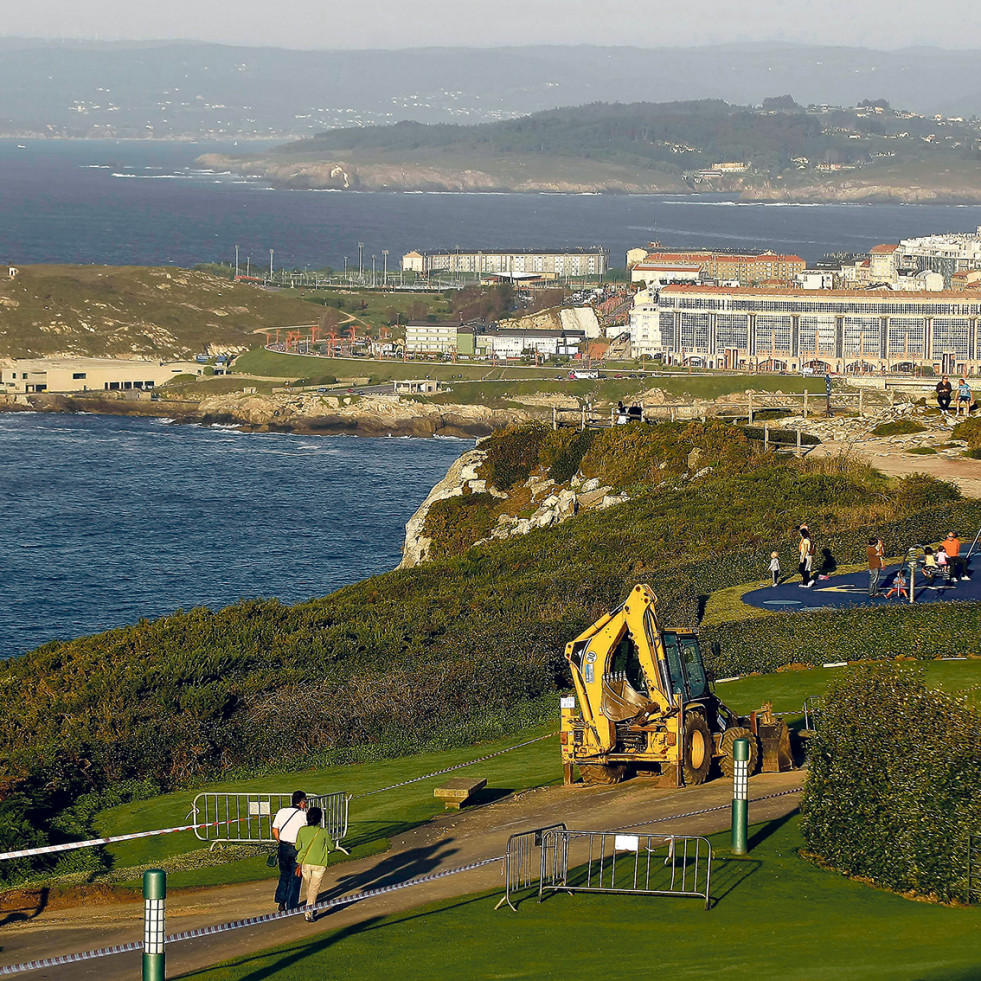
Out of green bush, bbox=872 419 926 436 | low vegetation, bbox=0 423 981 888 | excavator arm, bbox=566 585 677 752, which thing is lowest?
low vegetation, bbox=0 423 981 888

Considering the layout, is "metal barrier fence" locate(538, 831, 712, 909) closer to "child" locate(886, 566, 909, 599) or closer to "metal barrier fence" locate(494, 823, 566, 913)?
"metal barrier fence" locate(494, 823, 566, 913)

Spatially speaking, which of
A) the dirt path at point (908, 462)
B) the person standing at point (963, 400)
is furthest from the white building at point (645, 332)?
the dirt path at point (908, 462)

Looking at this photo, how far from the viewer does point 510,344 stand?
164000 mm

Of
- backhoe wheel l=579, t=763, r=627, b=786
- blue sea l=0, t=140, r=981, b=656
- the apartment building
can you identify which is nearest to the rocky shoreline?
blue sea l=0, t=140, r=981, b=656

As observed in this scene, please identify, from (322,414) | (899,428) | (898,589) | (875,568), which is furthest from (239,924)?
(322,414)

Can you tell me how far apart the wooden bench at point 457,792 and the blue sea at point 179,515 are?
3927cm

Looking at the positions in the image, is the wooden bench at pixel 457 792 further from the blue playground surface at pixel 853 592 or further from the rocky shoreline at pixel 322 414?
the rocky shoreline at pixel 322 414

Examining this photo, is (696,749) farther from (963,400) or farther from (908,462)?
(963,400)

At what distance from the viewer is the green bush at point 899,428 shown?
177 ft

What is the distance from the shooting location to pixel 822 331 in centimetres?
16938

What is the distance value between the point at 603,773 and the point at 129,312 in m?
168

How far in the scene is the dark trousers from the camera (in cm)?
1523

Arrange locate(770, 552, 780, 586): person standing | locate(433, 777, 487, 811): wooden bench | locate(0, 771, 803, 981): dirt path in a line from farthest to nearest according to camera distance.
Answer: locate(770, 552, 780, 586): person standing, locate(433, 777, 487, 811): wooden bench, locate(0, 771, 803, 981): dirt path

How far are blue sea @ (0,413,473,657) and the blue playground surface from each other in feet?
107
